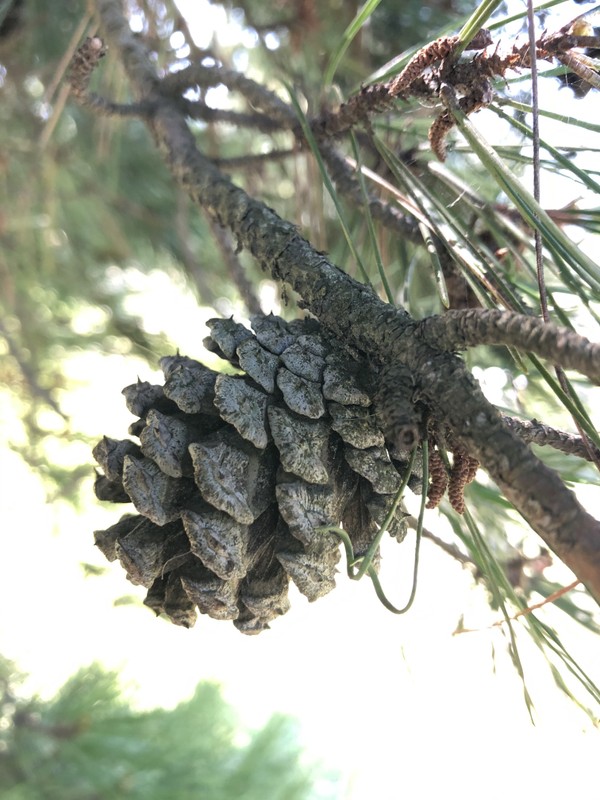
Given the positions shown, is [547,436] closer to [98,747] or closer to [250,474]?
[250,474]

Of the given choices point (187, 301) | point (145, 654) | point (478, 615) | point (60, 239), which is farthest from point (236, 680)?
point (478, 615)

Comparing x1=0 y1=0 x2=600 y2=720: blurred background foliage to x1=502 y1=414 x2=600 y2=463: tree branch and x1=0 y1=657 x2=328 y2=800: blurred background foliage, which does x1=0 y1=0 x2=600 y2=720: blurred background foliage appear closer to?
x1=502 y1=414 x2=600 y2=463: tree branch

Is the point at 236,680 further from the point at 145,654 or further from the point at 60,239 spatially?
the point at 60,239

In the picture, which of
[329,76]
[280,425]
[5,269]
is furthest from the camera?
[5,269]

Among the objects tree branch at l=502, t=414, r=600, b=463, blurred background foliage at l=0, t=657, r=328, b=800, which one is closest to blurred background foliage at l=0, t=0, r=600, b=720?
tree branch at l=502, t=414, r=600, b=463

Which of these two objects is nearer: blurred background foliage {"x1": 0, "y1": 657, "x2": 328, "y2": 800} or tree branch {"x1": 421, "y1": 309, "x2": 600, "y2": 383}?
tree branch {"x1": 421, "y1": 309, "x2": 600, "y2": 383}

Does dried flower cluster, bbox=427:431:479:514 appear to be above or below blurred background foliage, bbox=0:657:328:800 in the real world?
below

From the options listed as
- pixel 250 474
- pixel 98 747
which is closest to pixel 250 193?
pixel 250 474
